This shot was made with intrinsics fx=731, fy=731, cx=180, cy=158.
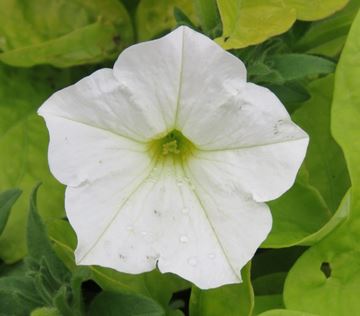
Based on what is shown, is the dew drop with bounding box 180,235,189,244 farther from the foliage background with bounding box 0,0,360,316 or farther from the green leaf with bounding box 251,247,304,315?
the green leaf with bounding box 251,247,304,315

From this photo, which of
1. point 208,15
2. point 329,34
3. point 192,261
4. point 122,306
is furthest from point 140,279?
point 329,34

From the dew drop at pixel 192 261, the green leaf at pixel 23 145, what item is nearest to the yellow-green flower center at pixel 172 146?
the dew drop at pixel 192 261

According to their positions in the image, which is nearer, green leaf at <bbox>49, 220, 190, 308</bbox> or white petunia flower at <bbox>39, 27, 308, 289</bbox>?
white petunia flower at <bbox>39, 27, 308, 289</bbox>

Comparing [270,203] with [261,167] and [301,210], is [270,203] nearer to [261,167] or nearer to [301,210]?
[301,210]

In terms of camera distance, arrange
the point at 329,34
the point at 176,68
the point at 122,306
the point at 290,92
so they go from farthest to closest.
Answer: the point at 329,34
the point at 290,92
the point at 122,306
the point at 176,68

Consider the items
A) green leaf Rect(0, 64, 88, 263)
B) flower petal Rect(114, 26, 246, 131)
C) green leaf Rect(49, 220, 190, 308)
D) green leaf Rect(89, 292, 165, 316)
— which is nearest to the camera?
flower petal Rect(114, 26, 246, 131)

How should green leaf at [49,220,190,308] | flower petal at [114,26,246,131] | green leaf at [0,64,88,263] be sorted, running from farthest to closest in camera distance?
green leaf at [0,64,88,263] < green leaf at [49,220,190,308] < flower petal at [114,26,246,131]

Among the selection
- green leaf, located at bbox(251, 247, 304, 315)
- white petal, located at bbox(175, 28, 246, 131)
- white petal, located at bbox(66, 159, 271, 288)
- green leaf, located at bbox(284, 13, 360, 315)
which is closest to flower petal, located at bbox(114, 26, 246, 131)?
white petal, located at bbox(175, 28, 246, 131)

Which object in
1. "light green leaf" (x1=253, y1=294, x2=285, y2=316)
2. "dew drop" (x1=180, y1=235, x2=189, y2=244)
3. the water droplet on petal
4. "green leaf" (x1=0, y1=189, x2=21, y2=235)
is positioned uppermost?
the water droplet on petal

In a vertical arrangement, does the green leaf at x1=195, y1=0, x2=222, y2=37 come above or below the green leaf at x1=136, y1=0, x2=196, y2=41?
above
